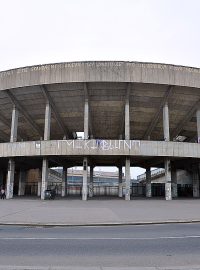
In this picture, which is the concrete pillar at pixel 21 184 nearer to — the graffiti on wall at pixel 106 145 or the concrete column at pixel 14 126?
the concrete column at pixel 14 126

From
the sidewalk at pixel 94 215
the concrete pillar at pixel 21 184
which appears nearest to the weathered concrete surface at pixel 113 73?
the sidewalk at pixel 94 215

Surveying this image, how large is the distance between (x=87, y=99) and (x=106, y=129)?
12.0m

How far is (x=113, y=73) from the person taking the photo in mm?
32469

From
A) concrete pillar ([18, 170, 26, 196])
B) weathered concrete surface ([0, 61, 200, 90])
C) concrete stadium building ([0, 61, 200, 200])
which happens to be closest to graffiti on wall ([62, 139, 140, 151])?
concrete stadium building ([0, 61, 200, 200])

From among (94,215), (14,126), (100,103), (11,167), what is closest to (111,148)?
(100,103)

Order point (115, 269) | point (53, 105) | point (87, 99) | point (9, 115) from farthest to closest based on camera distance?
point (9, 115)
point (53, 105)
point (87, 99)
point (115, 269)

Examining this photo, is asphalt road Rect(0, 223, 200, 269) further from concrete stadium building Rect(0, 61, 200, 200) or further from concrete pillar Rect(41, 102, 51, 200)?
concrete pillar Rect(41, 102, 51, 200)

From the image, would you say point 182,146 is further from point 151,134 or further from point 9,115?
point 9,115

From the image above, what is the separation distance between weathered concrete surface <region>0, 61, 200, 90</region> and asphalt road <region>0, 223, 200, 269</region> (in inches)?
945

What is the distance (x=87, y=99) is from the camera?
1372 inches

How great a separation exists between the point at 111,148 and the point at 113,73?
316 inches

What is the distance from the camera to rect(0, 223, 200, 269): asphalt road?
646 cm

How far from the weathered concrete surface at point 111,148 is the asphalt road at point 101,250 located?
22.1 meters

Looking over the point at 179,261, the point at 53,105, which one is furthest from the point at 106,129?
the point at 179,261
